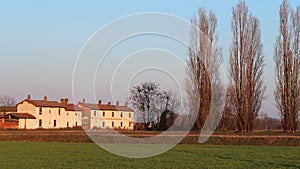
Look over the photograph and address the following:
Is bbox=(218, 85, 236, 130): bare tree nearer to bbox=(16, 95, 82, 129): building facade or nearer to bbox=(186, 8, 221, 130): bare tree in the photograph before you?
bbox=(186, 8, 221, 130): bare tree

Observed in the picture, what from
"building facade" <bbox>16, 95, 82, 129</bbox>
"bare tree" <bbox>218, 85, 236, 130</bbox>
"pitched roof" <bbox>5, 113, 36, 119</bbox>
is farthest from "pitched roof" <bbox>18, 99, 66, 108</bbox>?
"bare tree" <bbox>218, 85, 236, 130</bbox>

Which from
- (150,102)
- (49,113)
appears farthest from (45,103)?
(150,102)

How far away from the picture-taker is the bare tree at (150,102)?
5531 cm

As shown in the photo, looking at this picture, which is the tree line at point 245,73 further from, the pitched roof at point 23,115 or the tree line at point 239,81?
the pitched roof at point 23,115

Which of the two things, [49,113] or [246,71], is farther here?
[49,113]

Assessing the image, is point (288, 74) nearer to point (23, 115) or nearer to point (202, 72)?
point (202, 72)

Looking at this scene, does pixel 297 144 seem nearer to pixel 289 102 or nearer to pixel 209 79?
pixel 289 102

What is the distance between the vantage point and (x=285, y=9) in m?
61.3

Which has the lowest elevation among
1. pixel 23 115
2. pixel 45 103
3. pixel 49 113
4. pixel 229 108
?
pixel 23 115

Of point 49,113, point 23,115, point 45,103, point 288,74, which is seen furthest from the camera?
point 45,103

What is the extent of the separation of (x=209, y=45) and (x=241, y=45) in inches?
167

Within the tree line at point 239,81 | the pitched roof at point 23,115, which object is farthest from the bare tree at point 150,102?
the pitched roof at point 23,115

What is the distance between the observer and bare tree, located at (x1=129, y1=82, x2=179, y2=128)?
55.3 metres

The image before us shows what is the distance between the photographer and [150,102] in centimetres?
5988
